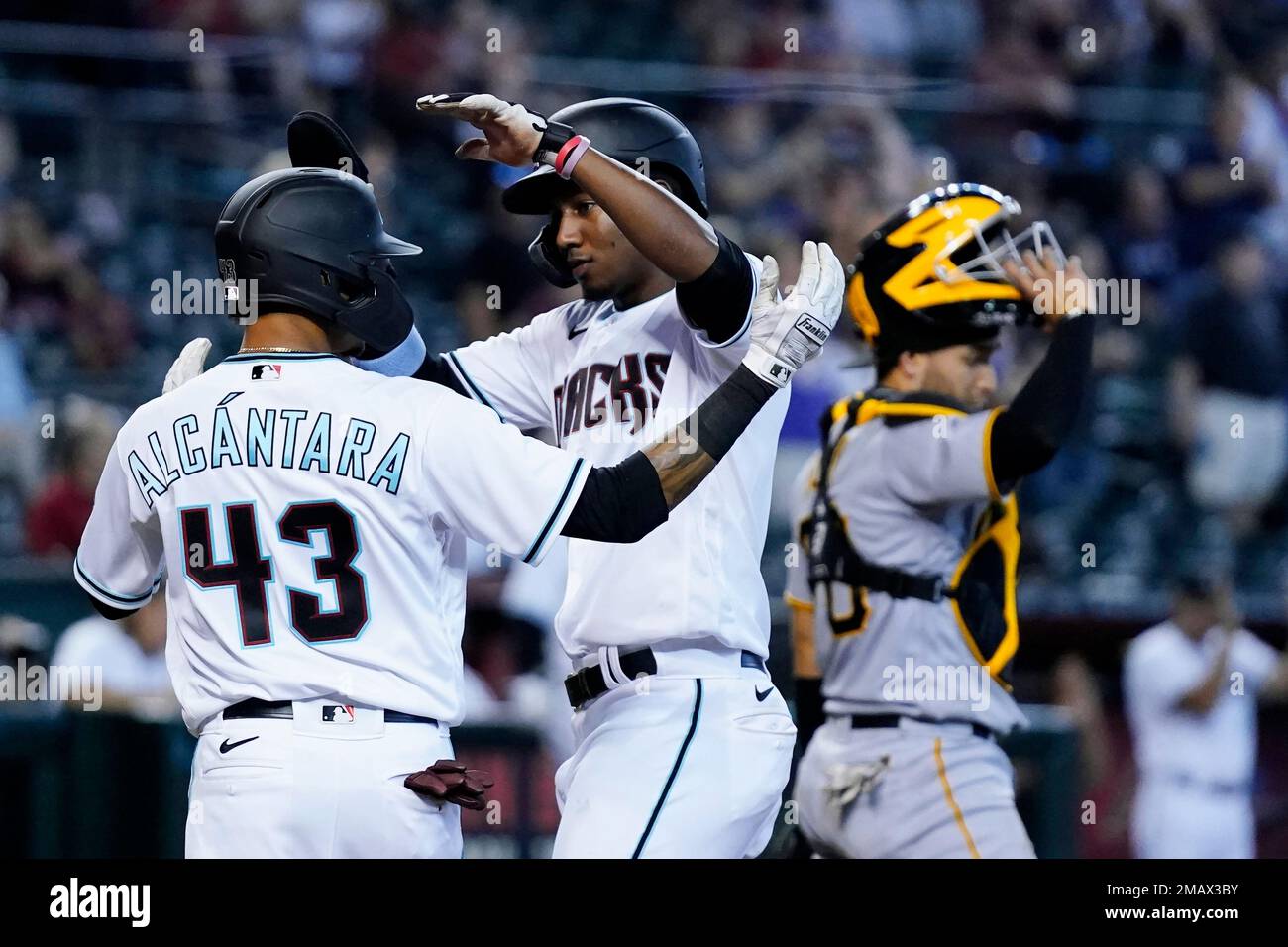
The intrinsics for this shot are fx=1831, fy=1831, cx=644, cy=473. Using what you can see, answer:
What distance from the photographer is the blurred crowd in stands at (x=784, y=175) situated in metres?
8.73

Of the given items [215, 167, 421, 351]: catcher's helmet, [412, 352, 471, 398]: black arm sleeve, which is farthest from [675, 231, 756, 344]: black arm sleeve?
[412, 352, 471, 398]: black arm sleeve

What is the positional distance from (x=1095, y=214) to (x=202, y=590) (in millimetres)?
7802

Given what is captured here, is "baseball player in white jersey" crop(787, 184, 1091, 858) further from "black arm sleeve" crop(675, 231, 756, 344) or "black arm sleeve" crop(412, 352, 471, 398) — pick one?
"black arm sleeve" crop(412, 352, 471, 398)

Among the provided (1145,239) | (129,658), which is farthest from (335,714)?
(1145,239)

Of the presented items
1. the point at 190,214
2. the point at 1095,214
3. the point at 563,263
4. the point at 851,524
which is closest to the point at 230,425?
the point at 563,263

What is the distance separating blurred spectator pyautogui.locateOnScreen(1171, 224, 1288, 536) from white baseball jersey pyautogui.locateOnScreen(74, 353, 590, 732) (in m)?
6.42

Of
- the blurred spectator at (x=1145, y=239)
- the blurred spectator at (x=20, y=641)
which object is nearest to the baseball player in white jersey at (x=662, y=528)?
the blurred spectator at (x=20, y=641)

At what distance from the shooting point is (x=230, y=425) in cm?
338

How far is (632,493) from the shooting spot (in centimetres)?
335

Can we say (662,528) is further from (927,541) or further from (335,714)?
(927,541)

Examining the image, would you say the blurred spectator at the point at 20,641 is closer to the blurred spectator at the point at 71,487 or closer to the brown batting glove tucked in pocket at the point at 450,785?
the blurred spectator at the point at 71,487

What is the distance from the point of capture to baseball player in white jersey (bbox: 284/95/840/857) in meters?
3.49

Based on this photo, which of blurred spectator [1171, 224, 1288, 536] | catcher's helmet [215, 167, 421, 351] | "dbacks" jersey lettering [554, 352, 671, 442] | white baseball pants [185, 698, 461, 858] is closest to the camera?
white baseball pants [185, 698, 461, 858]
